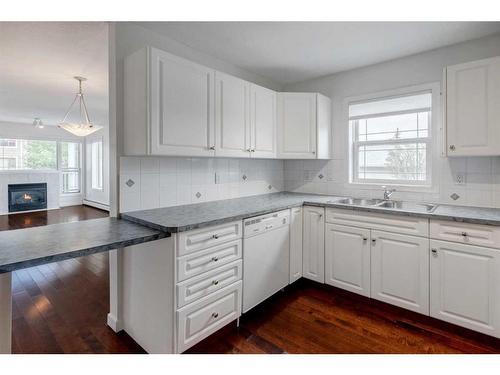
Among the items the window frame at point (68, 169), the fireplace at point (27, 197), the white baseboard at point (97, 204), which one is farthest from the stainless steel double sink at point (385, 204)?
the window frame at point (68, 169)

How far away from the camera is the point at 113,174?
2.08 meters

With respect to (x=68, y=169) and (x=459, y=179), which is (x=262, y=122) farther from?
(x=68, y=169)

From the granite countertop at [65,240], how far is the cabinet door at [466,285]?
2017 millimetres

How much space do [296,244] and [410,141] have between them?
157 cm

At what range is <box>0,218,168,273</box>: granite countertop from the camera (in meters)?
1.21

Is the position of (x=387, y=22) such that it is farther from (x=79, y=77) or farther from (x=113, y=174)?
(x=79, y=77)

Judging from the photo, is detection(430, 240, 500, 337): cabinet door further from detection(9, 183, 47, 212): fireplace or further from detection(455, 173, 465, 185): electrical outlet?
detection(9, 183, 47, 212): fireplace

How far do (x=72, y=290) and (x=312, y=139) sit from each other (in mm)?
2888

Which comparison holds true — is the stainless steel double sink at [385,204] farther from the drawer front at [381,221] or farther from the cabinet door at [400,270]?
the cabinet door at [400,270]

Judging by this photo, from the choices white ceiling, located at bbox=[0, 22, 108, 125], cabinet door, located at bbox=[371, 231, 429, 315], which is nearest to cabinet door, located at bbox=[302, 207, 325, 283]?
cabinet door, located at bbox=[371, 231, 429, 315]

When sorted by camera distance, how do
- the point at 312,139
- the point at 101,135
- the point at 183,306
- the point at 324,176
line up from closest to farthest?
the point at 183,306 < the point at 312,139 < the point at 324,176 < the point at 101,135
